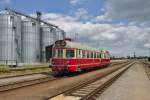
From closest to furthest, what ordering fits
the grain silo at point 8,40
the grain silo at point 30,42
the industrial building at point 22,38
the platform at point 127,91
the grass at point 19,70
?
1. the platform at point 127,91
2. the grass at point 19,70
3. the grain silo at point 8,40
4. the industrial building at point 22,38
5. the grain silo at point 30,42

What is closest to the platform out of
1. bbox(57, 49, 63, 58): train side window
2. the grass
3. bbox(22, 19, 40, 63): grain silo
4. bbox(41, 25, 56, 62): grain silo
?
bbox(57, 49, 63, 58): train side window

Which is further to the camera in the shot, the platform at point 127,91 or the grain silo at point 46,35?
the grain silo at point 46,35

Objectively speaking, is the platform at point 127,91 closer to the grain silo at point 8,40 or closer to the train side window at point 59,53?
the train side window at point 59,53

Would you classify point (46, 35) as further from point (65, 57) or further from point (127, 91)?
point (127, 91)

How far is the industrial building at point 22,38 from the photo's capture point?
182ft

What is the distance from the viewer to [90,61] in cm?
3206

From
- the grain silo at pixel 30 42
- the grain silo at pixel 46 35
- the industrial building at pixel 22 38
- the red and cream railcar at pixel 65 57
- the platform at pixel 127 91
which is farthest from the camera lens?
the grain silo at pixel 46 35

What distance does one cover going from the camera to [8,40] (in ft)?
183

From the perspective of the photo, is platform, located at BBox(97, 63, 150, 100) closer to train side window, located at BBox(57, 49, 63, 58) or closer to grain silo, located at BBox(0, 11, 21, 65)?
train side window, located at BBox(57, 49, 63, 58)

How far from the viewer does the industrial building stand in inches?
2186

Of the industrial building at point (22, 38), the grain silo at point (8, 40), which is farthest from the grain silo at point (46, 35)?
the grain silo at point (8, 40)

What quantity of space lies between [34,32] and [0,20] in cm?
1065

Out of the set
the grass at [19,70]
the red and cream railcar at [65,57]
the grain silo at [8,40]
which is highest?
the grain silo at [8,40]

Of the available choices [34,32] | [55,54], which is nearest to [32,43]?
[34,32]
